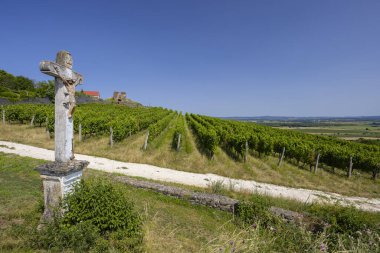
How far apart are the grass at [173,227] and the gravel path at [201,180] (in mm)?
2019

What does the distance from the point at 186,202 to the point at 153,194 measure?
1.24 meters

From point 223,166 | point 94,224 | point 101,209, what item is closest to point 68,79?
point 101,209

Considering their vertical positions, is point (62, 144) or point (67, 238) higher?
point (62, 144)

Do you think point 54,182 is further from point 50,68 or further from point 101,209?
point 50,68

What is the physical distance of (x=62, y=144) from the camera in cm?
414

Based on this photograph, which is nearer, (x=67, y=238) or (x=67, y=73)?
(x=67, y=238)

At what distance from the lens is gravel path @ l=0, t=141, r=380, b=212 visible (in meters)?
9.88

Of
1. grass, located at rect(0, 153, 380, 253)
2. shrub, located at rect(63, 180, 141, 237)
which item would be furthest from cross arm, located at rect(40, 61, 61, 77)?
grass, located at rect(0, 153, 380, 253)

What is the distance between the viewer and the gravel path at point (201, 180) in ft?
32.4

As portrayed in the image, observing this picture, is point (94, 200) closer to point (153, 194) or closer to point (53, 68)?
point (53, 68)

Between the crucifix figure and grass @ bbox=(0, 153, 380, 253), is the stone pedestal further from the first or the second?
grass @ bbox=(0, 153, 380, 253)

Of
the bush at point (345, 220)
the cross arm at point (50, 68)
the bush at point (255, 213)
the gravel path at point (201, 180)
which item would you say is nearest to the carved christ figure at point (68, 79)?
the cross arm at point (50, 68)

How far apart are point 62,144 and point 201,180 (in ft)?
25.0

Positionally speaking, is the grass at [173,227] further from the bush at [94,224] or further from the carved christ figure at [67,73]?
the carved christ figure at [67,73]
